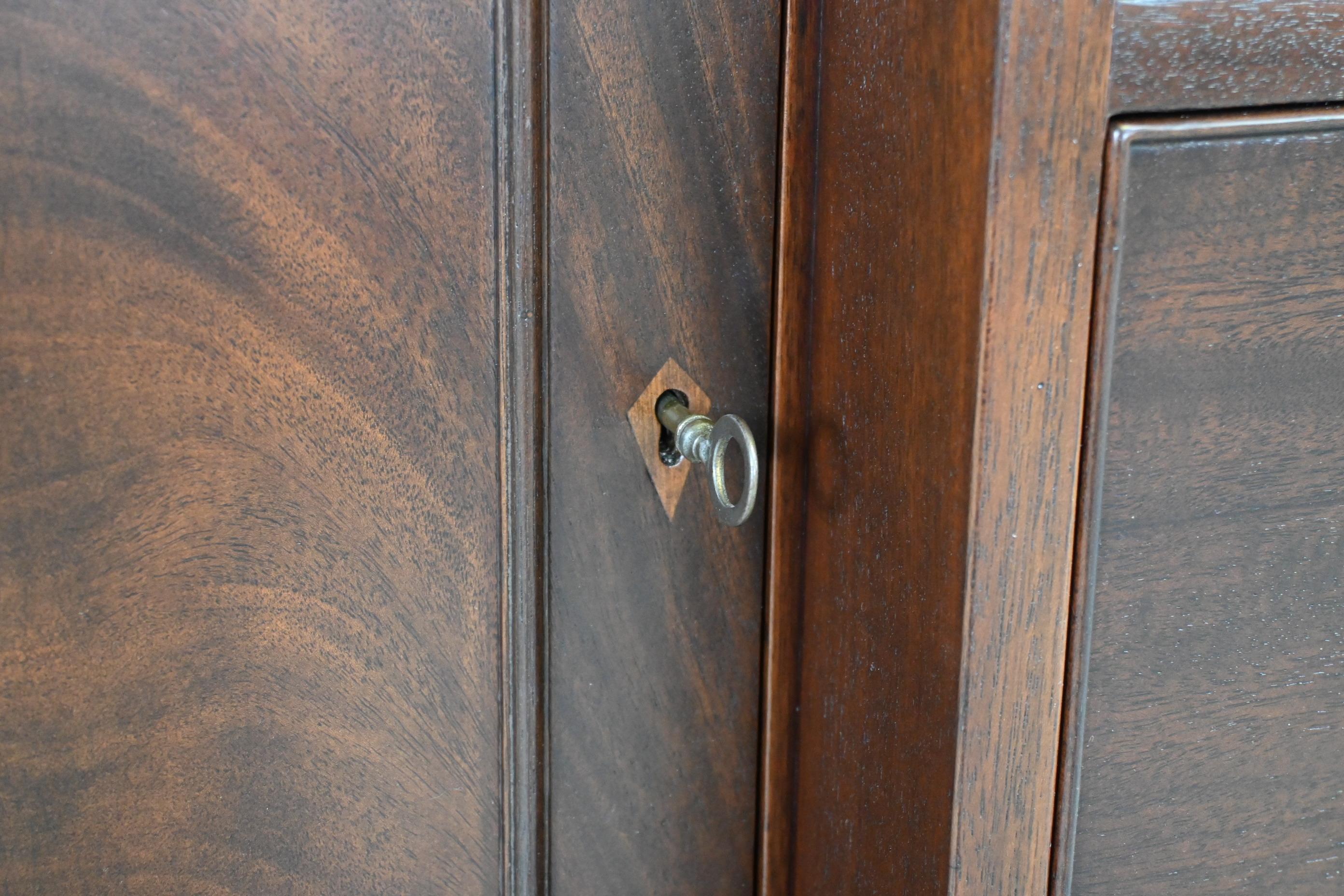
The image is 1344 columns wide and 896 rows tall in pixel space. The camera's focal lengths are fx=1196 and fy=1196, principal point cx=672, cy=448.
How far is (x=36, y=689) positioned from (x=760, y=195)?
0.38 meters

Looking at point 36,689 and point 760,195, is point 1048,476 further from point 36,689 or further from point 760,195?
point 36,689

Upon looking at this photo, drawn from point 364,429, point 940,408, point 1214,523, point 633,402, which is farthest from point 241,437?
point 1214,523

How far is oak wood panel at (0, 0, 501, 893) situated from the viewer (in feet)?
1.53

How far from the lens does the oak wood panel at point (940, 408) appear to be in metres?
0.45

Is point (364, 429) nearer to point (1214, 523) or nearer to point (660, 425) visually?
point (660, 425)

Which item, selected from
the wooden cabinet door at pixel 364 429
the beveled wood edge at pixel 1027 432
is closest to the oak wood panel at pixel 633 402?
the wooden cabinet door at pixel 364 429

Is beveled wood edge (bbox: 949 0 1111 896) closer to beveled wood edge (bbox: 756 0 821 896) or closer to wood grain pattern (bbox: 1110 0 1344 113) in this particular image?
wood grain pattern (bbox: 1110 0 1344 113)

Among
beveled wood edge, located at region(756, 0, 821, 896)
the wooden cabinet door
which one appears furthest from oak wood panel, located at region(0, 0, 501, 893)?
beveled wood edge, located at region(756, 0, 821, 896)

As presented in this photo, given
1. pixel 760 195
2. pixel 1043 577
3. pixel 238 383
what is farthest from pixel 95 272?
pixel 1043 577

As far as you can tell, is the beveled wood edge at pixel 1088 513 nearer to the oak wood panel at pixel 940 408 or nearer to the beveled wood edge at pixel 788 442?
the oak wood panel at pixel 940 408

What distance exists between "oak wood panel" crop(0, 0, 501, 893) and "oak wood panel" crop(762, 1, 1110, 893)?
0.52ft

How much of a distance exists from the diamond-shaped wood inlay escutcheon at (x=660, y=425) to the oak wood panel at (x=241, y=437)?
0.23 feet

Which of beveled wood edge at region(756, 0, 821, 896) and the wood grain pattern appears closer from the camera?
the wood grain pattern

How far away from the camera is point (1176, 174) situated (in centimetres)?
47
